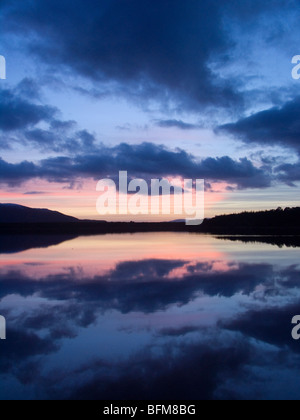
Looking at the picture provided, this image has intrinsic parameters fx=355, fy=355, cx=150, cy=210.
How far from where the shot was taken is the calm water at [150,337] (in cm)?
516

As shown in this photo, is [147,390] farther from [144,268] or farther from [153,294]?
[144,268]

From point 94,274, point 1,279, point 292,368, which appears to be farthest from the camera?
point 94,274

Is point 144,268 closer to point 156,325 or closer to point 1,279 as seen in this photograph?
point 1,279

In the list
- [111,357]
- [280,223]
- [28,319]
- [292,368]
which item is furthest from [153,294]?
[280,223]

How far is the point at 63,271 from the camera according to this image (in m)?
14.4

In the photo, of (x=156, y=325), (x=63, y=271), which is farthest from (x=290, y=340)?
(x=63, y=271)

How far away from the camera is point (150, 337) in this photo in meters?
6.90

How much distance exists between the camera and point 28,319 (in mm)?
8039

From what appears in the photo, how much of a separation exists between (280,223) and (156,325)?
2847 inches

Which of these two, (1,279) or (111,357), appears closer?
(111,357)

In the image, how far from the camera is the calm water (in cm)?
516

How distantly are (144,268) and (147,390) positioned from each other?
9.89m
